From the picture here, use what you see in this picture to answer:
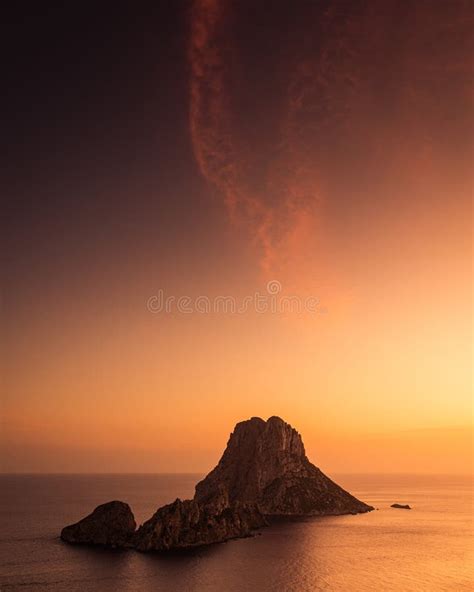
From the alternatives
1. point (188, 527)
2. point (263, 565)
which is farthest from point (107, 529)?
point (263, 565)

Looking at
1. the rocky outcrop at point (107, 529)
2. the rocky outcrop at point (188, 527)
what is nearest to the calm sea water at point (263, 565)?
the rocky outcrop at point (188, 527)

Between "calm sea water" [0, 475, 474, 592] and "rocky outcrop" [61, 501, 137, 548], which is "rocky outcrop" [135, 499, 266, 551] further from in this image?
"calm sea water" [0, 475, 474, 592]

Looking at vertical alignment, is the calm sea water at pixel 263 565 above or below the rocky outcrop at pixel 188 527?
below

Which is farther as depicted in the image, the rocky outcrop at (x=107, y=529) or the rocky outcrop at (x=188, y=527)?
the rocky outcrop at (x=107, y=529)

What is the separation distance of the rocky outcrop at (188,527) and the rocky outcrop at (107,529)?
333cm

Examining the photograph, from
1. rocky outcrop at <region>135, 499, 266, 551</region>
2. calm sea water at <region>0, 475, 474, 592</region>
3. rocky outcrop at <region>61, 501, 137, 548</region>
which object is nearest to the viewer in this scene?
calm sea water at <region>0, 475, 474, 592</region>

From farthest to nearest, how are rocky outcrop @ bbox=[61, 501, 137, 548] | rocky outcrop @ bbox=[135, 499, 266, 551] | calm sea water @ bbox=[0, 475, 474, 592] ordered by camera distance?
1. rocky outcrop @ bbox=[61, 501, 137, 548]
2. rocky outcrop @ bbox=[135, 499, 266, 551]
3. calm sea water @ bbox=[0, 475, 474, 592]

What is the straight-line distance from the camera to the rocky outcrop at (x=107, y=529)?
12394 centimetres

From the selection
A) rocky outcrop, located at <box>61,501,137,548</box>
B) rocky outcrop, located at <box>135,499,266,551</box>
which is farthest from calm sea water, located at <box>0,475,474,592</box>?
rocky outcrop, located at <box>61,501,137,548</box>

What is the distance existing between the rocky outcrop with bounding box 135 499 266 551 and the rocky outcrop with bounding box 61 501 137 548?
333cm

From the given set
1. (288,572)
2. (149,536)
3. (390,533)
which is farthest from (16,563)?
(390,533)

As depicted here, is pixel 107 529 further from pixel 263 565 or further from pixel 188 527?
pixel 263 565

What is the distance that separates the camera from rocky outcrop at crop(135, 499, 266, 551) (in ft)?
399

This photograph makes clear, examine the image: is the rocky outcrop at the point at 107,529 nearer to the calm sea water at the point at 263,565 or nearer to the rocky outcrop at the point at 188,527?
the rocky outcrop at the point at 188,527
